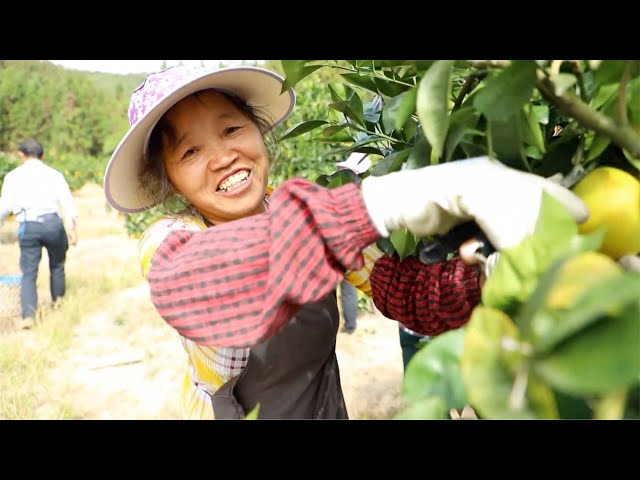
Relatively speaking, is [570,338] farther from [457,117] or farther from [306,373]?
[306,373]

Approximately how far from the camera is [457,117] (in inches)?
18.9

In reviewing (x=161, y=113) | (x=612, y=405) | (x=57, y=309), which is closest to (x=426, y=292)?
(x=612, y=405)

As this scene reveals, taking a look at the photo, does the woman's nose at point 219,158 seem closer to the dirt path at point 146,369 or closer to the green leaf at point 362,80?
the green leaf at point 362,80

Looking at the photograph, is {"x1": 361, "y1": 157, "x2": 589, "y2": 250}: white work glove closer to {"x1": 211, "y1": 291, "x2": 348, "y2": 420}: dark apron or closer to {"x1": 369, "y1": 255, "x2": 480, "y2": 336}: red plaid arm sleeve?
{"x1": 369, "y1": 255, "x2": 480, "y2": 336}: red plaid arm sleeve

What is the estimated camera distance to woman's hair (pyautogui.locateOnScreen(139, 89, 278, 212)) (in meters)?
0.99

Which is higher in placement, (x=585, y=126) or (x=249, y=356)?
(x=585, y=126)

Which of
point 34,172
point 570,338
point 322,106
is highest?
point 570,338

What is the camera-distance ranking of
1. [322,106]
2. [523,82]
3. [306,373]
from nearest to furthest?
[523,82] < [306,373] < [322,106]

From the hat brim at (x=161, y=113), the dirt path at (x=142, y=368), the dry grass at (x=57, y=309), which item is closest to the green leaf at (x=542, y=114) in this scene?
the hat brim at (x=161, y=113)

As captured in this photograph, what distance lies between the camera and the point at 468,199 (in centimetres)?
47

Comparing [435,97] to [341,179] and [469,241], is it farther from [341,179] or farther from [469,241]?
[341,179]

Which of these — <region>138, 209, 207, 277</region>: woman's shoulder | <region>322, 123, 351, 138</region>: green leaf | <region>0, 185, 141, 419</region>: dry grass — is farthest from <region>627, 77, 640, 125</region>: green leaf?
<region>0, 185, 141, 419</region>: dry grass
